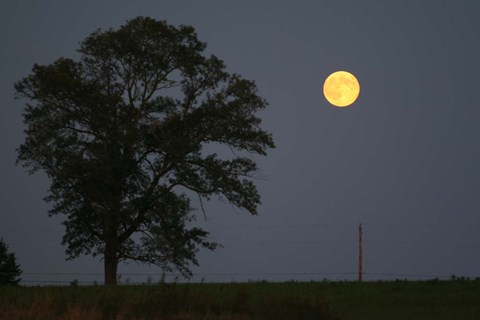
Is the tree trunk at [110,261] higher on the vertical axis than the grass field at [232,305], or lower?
higher

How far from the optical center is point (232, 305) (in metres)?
17.2

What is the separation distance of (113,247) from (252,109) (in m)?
9.66

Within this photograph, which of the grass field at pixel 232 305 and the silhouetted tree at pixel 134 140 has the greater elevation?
the silhouetted tree at pixel 134 140

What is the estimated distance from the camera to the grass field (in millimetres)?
15617

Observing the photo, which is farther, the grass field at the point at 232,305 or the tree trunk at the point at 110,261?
the tree trunk at the point at 110,261

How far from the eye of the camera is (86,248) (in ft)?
108

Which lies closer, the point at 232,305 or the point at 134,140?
the point at 232,305

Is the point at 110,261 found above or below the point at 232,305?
above

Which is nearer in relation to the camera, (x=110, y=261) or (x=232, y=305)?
(x=232, y=305)

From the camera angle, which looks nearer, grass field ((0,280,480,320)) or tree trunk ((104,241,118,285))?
grass field ((0,280,480,320))

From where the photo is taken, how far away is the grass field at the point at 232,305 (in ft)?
51.2

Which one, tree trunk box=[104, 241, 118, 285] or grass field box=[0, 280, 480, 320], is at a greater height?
tree trunk box=[104, 241, 118, 285]

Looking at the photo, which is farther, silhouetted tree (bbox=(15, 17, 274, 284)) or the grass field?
silhouetted tree (bbox=(15, 17, 274, 284))

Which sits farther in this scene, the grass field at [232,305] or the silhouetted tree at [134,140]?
the silhouetted tree at [134,140]
